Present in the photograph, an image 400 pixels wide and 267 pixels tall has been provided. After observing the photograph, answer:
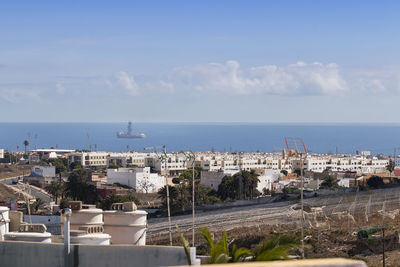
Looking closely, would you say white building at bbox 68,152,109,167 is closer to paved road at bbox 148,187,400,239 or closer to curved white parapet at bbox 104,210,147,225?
paved road at bbox 148,187,400,239

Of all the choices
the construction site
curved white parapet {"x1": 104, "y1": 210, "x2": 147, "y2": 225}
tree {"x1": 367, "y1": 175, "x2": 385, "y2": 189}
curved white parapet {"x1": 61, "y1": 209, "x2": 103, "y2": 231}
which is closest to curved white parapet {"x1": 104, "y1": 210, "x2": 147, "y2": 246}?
curved white parapet {"x1": 104, "y1": 210, "x2": 147, "y2": 225}

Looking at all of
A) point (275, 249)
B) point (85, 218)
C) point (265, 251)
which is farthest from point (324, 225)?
point (275, 249)

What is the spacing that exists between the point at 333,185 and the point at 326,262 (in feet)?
235

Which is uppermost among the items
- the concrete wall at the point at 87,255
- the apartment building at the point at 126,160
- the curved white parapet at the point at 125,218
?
the curved white parapet at the point at 125,218

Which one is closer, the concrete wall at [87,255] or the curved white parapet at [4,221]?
the concrete wall at [87,255]

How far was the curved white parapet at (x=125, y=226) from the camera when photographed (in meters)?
13.7

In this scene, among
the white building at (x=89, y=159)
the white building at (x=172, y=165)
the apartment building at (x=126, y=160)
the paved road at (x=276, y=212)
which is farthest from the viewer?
the apartment building at (x=126, y=160)

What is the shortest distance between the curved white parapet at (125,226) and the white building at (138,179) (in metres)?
75.1

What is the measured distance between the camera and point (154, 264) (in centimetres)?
1059

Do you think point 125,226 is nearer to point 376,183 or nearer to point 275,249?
point 275,249

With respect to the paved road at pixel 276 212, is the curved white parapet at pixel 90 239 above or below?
above

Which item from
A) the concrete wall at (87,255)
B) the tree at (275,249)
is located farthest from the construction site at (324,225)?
the tree at (275,249)

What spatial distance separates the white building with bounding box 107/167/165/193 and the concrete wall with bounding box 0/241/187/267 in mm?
77749

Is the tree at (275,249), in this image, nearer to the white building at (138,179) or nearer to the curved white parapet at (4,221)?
the curved white parapet at (4,221)
